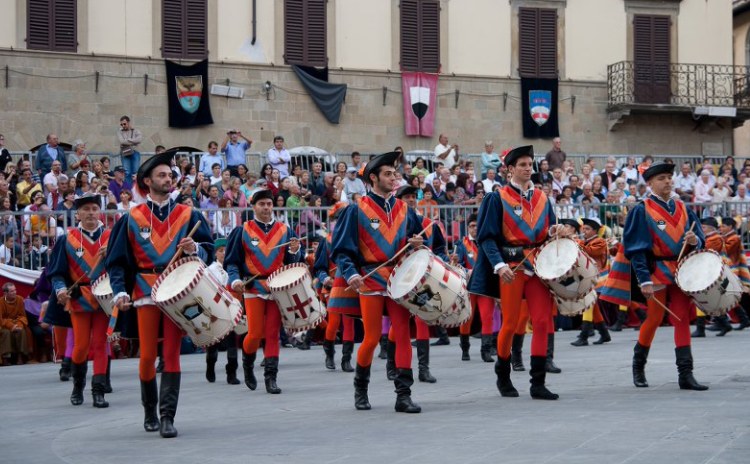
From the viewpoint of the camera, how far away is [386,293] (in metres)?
10.6

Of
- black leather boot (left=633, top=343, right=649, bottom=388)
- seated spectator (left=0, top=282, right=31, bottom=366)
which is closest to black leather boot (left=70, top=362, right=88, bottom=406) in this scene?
black leather boot (left=633, top=343, right=649, bottom=388)

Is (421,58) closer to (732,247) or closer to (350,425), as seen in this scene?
(732,247)

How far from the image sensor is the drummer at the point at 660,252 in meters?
11.8

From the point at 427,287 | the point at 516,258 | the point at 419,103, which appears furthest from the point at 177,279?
the point at 419,103

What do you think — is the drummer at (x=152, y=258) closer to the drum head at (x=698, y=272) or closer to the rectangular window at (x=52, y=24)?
the drum head at (x=698, y=272)

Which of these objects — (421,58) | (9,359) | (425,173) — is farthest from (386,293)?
(421,58)

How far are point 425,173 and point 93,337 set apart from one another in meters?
14.1

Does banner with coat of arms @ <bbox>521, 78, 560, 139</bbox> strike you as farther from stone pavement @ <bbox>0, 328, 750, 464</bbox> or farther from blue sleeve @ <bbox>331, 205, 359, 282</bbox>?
blue sleeve @ <bbox>331, 205, 359, 282</bbox>

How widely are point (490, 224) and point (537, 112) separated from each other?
72.8 ft

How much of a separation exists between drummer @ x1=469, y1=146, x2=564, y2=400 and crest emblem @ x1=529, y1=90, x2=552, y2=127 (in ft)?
71.2

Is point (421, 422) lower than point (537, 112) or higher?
lower

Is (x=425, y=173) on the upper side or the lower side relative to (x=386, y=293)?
upper

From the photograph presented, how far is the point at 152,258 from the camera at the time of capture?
984cm

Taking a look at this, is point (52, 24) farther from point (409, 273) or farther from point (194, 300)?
point (194, 300)
